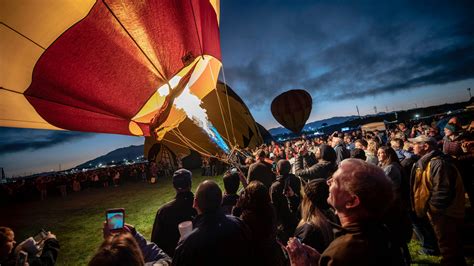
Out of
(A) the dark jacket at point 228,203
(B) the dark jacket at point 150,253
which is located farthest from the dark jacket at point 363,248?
(A) the dark jacket at point 228,203

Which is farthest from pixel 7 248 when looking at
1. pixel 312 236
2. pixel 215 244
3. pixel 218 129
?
pixel 218 129

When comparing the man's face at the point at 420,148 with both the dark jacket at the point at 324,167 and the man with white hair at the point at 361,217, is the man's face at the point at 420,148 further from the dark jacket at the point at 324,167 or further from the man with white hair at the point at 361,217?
the man with white hair at the point at 361,217

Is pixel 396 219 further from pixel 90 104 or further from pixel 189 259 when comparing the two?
pixel 90 104

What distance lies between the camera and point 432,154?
124 inches

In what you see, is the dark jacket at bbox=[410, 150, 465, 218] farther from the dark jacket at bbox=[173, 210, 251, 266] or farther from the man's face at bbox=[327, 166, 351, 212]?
the dark jacket at bbox=[173, 210, 251, 266]

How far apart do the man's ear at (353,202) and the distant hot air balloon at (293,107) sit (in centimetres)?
1353

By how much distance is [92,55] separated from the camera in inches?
131

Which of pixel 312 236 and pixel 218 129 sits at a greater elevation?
pixel 218 129

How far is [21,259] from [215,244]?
1634 millimetres

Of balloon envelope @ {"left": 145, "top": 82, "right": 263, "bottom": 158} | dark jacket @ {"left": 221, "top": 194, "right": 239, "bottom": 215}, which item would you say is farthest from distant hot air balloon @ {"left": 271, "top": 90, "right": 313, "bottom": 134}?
dark jacket @ {"left": 221, "top": 194, "right": 239, "bottom": 215}

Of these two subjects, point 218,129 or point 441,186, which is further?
point 218,129

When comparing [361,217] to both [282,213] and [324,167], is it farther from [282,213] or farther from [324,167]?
[324,167]

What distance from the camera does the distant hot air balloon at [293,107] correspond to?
47.4 ft

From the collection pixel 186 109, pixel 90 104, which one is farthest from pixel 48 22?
pixel 186 109
